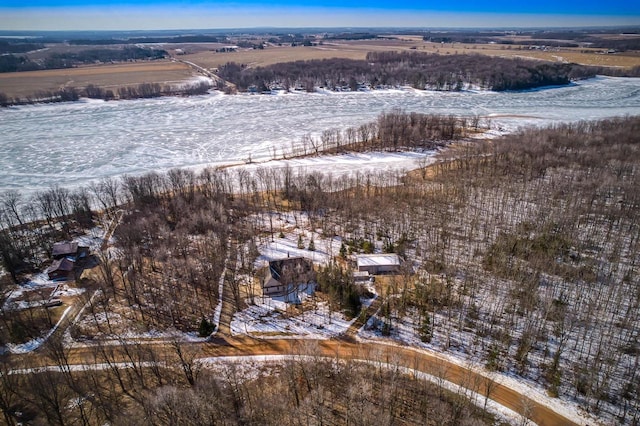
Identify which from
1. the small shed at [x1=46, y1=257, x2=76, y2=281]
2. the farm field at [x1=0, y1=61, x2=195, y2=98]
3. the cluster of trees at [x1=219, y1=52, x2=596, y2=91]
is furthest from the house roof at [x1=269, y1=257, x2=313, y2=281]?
the farm field at [x1=0, y1=61, x2=195, y2=98]

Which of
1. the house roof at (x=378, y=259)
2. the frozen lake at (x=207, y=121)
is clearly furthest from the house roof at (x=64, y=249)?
the house roof at (x=378, y=259)

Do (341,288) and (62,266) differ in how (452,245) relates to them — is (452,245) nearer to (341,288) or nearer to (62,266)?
(341,288)

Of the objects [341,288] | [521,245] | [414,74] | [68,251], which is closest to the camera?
[341,288]

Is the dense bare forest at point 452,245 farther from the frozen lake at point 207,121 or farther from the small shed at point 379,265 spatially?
the frozen lake at point 207,121

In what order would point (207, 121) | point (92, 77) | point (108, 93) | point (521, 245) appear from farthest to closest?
point (92, 77) → point (108, 93) → point (207, 121) → point (521, 245)

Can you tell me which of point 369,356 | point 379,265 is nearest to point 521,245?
point 379,265

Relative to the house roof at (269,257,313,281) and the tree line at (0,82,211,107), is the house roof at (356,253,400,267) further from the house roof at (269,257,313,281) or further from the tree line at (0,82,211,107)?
the tree line at (0,82,211,107)
